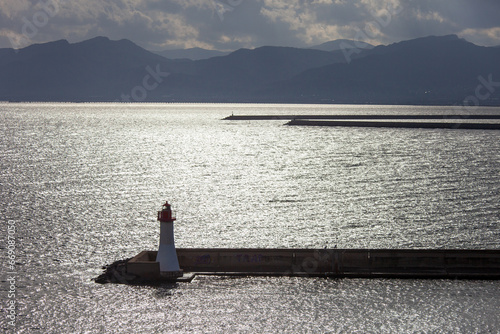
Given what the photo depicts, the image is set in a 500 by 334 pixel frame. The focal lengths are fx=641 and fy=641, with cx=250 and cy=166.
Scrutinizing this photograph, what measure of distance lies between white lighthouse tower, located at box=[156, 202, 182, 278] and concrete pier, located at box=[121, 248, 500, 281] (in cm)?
142

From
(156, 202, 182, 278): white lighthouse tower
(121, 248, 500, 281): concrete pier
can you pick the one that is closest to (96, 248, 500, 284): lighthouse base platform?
(121, 248, 500, 281): concrete pier

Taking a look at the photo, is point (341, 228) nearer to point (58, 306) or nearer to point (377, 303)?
point (377, 303)

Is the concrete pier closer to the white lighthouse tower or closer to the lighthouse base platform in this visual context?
the lighthouse base platform

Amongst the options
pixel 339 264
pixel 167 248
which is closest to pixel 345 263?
pixel 339 264

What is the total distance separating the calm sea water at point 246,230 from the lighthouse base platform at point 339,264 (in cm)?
65

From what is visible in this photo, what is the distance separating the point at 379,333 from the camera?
88.1ft

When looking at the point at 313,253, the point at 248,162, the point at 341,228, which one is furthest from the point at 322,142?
the point at 313,253

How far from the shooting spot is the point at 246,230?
49.0 metres

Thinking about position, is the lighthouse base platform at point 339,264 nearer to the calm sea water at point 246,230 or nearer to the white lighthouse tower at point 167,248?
the calm sea water at point 246,230

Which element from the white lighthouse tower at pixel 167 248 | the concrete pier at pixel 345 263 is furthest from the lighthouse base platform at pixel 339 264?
the white lighthouse tower at pixel 167 248

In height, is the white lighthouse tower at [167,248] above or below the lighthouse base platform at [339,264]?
above

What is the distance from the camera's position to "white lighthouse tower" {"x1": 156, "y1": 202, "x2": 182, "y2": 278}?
30.4m

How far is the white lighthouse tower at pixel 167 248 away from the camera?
30.4 meters

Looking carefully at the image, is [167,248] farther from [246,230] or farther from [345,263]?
[246,230]
